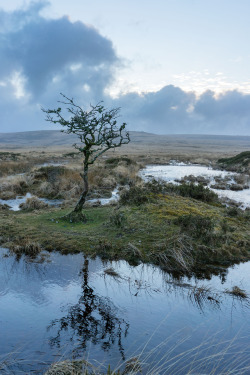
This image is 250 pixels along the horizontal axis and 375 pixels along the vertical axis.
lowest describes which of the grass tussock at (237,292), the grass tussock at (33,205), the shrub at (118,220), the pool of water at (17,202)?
the grass tussock at (237,292)

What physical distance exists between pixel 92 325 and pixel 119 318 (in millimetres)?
712

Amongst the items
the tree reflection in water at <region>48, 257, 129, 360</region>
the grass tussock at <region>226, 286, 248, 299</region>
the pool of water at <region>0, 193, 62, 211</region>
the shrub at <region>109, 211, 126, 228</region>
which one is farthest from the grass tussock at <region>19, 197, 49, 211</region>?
the grass tussock at <region>226, 286, 248, 299</region>

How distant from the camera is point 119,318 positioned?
748 centimetres

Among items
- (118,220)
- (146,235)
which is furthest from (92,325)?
(118,220)

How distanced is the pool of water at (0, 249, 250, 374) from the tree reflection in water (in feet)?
0.07

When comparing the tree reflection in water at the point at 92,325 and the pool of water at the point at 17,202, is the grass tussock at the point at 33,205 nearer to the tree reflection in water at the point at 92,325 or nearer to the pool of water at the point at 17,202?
the pool of water at the point at 17,202

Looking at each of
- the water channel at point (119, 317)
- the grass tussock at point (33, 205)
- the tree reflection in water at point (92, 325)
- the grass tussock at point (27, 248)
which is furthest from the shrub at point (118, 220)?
the grass tussock at point (33, 205)

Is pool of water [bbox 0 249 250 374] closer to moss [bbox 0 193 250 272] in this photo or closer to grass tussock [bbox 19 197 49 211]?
moss [bbox 0 193 250 272]

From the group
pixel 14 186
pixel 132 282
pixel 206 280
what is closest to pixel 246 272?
pixel 206 280

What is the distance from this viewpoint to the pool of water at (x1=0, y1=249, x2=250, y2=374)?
19.9 feet

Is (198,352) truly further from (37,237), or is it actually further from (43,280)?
(37,237)

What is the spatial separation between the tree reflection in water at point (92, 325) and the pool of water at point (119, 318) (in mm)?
21

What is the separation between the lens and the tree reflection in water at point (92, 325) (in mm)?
6512

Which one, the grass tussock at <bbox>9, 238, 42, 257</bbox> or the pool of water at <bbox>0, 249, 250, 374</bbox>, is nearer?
the pool of water at <bbox>0, 249, 250, 374</bbox>
